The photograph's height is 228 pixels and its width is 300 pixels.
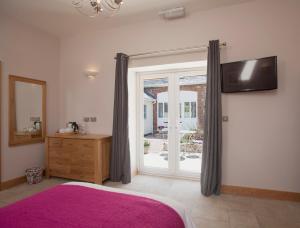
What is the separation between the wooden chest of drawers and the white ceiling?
2123mm

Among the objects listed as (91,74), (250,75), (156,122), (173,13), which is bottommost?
(156,122)

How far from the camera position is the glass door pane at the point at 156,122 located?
4125mm

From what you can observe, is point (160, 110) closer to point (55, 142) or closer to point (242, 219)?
point (55, 142)

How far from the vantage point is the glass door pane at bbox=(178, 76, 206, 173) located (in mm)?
3887

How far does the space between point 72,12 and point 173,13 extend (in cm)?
168

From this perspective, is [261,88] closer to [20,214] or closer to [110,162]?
[110,162]

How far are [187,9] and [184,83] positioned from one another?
1285 millimetres

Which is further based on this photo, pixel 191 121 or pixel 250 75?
pixel 191 121

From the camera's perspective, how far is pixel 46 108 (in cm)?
425

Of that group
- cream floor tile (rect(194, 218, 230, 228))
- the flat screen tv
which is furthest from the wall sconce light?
Answer: cream floor tile (rect(194, 218, 230, 228))

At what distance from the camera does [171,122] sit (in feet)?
13.2

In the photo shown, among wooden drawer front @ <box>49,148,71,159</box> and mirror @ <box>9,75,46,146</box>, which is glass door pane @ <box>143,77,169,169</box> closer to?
wooden drawer front @ <box>49,148,71,159</box>

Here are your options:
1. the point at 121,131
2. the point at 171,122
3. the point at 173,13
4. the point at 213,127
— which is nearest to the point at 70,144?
the point at 121,131

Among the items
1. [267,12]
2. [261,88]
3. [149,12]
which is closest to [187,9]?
[149,12]
